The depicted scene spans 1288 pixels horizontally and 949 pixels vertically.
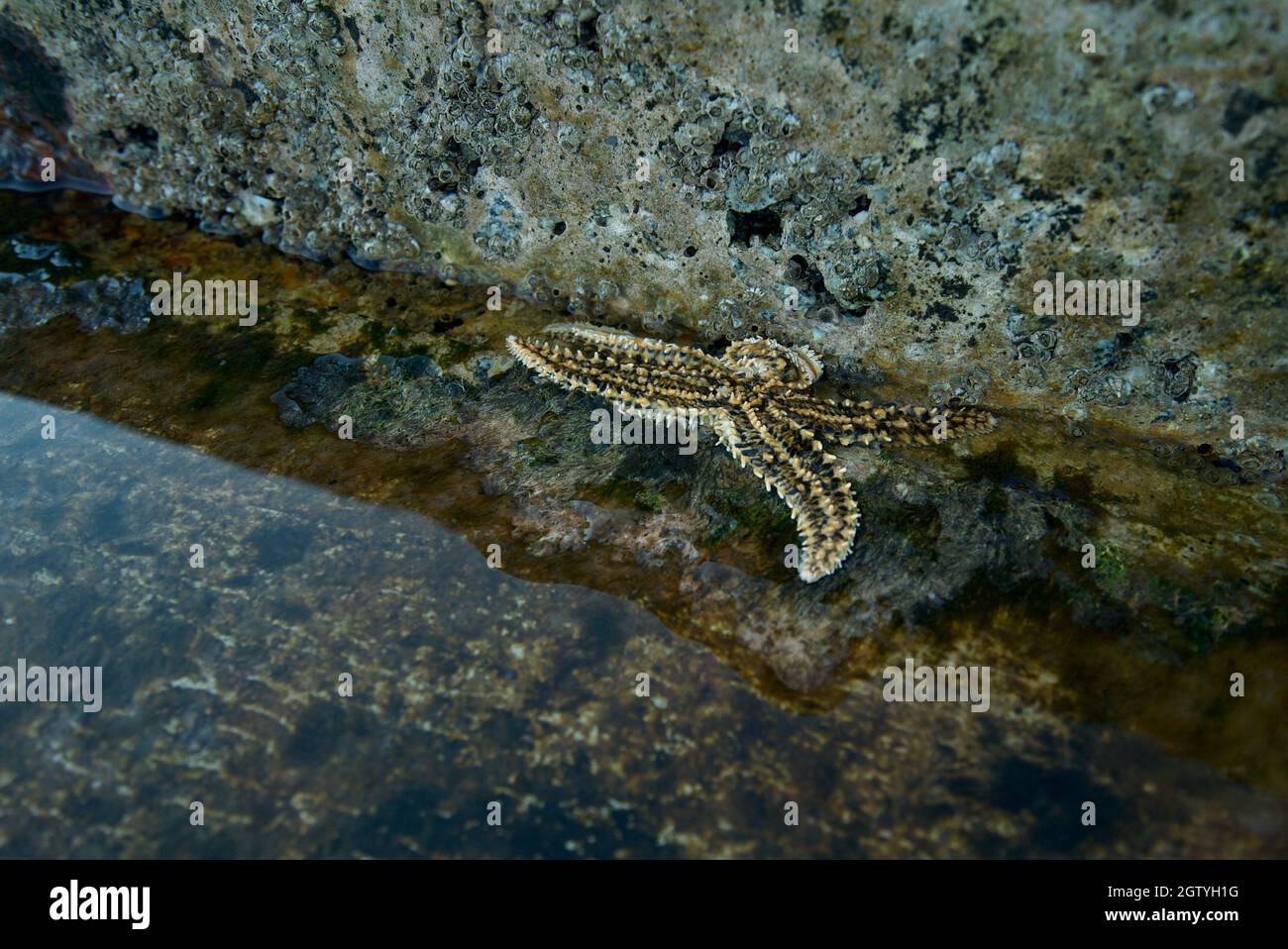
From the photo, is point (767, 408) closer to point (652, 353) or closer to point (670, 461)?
point (670, 461)

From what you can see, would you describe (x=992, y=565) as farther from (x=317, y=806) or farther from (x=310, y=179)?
(x=310, y=179)

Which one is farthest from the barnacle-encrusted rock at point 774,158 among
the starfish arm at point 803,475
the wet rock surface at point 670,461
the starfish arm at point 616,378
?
the starfish arm at point 803,475

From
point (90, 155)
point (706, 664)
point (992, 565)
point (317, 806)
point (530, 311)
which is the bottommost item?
point (317, 806)

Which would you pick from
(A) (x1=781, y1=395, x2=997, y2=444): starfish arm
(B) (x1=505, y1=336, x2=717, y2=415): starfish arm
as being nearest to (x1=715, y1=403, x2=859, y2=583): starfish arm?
(A) (x1=781, y1=395, x2=997, y2=444): starfish arm

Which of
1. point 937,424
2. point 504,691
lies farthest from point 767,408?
point 504,691

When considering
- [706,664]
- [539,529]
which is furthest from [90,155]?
[706,664]

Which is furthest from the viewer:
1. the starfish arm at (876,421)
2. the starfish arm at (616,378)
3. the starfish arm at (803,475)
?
the starfish arm at (616,378)

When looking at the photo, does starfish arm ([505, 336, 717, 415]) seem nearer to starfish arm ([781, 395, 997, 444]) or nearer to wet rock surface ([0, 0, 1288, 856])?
wet rock surface ([0, 0, 1288, 856])

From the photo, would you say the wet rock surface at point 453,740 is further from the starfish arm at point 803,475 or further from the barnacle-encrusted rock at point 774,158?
the barnacle-encrusted rock at point 774,158
